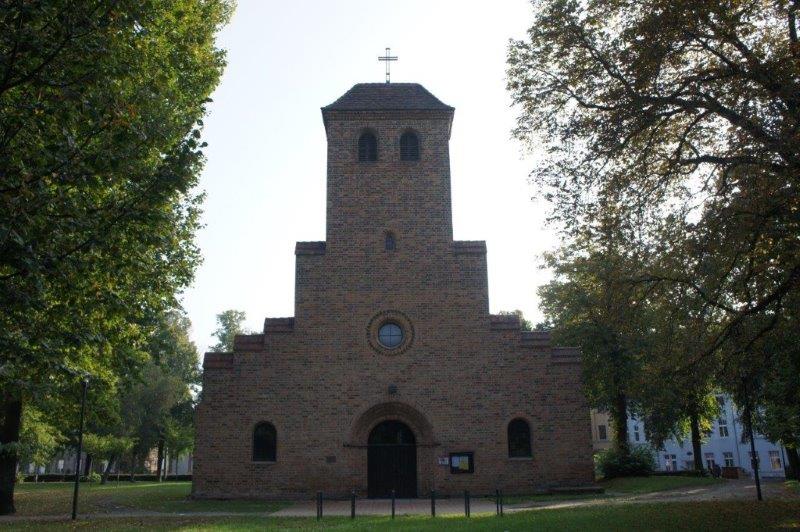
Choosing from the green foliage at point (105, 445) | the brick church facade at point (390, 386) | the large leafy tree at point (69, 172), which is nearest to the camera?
the large leafy tree at point (69, 172)

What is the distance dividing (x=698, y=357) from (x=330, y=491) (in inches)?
504

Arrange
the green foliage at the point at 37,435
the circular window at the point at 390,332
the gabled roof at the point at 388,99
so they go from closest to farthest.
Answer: the circular window at the point at 390,332
the gabled roof at the point at 388,99
the green foliage at the point at 37,435

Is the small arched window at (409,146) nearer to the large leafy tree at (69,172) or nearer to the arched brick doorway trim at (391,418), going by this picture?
the arched brick doorway trim at (391,418)

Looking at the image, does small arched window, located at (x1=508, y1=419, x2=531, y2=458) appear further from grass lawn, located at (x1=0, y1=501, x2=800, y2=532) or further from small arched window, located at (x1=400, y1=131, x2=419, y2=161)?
small arched window, located at (x1=400, y1=131, x2=419, y2=161)

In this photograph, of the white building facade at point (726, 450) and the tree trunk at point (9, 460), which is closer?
the tree trunk at point (9, 460)

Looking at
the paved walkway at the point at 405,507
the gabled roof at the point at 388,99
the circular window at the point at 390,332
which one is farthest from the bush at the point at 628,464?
the gabled roof at the point at 388,99

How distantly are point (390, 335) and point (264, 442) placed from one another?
5.54m

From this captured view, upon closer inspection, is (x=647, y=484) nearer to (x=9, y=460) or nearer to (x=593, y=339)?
(x=593, y=339)

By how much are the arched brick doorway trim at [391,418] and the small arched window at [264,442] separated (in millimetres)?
2597

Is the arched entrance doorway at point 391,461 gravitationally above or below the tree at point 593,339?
below

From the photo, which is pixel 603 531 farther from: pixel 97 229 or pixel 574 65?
pixel 97 229

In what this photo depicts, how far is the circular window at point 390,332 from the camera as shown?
24.7 m

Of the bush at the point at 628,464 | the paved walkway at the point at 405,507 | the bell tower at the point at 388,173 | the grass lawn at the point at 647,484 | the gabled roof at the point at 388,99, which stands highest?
the gabled roof at the point at 388,99

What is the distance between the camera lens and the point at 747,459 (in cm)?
5594
